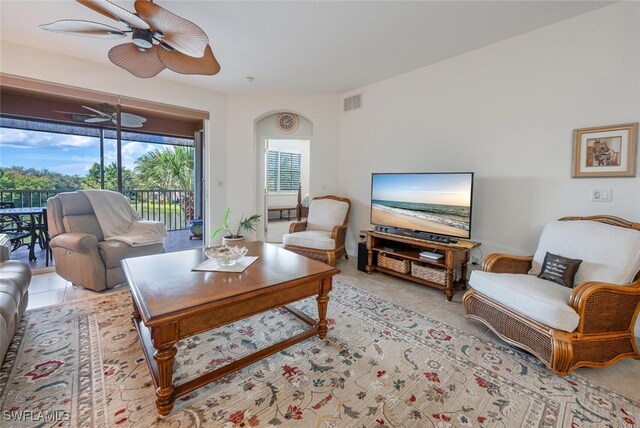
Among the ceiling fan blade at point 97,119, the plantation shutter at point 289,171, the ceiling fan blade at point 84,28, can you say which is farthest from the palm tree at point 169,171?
the ceiling fan blade at point 84,28

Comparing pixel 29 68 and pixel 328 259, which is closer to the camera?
pixel 29 68

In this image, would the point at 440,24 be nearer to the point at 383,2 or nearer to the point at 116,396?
the point at 383,2

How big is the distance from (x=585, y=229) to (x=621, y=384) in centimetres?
104

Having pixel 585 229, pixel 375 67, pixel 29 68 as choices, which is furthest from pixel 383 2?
pixel 29 68

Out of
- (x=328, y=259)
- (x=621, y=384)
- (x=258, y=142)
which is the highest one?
(x=258, y=142)

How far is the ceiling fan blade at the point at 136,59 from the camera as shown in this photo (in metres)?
2.09

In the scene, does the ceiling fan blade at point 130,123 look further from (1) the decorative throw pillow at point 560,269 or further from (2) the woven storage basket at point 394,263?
(1) the decorative throw pillow at point 560,269

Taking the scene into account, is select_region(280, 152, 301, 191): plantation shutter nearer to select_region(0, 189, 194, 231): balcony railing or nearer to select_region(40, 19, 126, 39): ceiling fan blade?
select_region(0, 189, 194, 231): balcony railing

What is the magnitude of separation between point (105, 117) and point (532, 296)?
525cm

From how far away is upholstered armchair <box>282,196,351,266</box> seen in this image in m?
3.67

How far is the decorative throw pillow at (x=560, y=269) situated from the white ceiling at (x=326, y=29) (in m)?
2.07

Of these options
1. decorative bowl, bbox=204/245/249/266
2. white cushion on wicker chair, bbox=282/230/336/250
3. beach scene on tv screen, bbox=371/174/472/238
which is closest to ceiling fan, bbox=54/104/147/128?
white cushion on wicker chair, bbox=282/230/336/250

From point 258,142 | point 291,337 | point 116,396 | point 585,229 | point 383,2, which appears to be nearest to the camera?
point 116,396

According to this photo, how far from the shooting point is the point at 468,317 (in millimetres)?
2281
